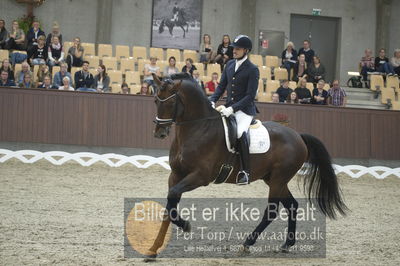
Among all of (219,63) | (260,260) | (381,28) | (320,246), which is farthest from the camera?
(381,28)

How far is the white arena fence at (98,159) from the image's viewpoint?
516 inches

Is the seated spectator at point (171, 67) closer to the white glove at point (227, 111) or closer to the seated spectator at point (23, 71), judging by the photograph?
the seated spectator at point (23, 71)

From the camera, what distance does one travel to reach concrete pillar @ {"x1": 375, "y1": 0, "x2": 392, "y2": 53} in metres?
22.1

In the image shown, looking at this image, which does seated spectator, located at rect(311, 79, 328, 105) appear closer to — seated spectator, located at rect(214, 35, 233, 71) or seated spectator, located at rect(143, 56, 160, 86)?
seated spectator, located at rect(214, 35, 233, 71)

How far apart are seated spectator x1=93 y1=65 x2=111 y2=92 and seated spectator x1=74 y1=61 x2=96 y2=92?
10.2 inches

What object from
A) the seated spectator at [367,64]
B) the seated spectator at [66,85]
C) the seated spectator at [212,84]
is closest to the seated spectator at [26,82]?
the seated spectator at [66,85]

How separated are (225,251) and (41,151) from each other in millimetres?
8769

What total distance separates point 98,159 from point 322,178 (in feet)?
23.5

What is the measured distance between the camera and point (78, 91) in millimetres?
14258

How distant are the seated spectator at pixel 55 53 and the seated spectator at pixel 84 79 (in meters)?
1.41

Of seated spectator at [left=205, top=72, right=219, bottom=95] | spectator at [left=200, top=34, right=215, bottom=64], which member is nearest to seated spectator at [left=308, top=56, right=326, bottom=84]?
spectator at [left=200, top=34, right=215, bottom=64]

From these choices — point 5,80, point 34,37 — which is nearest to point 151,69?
point 34,37

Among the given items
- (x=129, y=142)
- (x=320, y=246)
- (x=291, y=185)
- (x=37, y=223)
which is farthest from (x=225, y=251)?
(x=129, y=142)

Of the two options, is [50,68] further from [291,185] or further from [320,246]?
[320,246]
